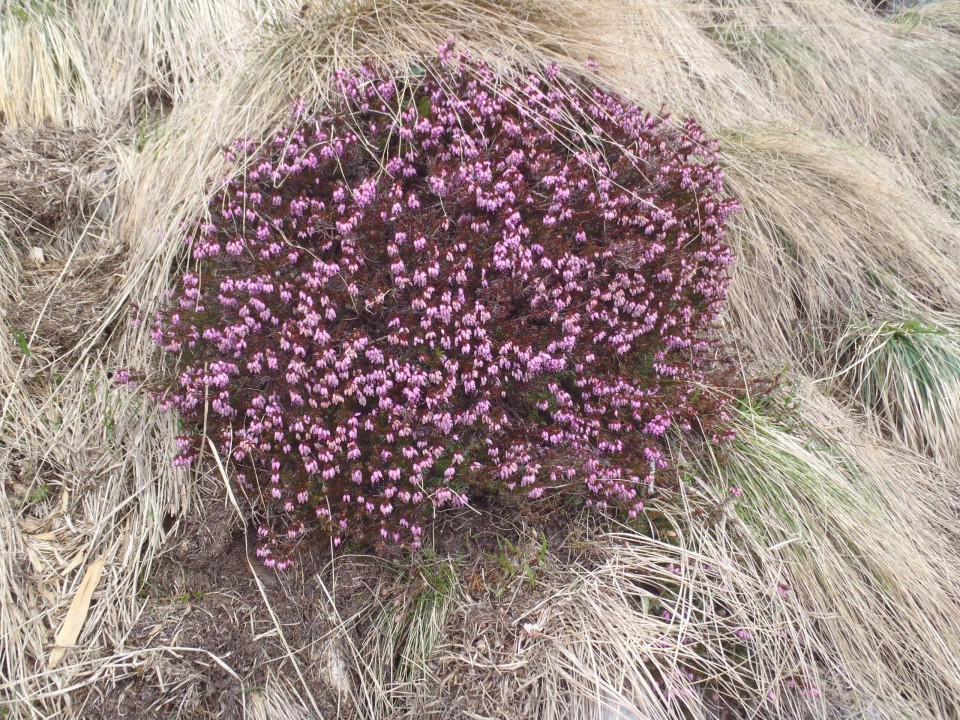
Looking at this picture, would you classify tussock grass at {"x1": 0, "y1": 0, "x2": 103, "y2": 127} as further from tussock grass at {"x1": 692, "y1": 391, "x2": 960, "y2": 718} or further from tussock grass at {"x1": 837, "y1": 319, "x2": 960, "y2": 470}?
tussock grass at {"x1": 837, "y1": 319, "x2": 960, "y2": 470}

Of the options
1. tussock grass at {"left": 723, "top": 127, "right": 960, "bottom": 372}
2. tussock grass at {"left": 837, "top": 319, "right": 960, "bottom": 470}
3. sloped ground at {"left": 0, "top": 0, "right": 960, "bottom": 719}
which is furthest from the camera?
tussock grass at {"left": 723, "top": 127, "right": 960, "bottom": 372}

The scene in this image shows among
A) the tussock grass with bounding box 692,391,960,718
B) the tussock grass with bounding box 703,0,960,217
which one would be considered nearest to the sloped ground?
the tussock grass with bounding box 692,391,960,718

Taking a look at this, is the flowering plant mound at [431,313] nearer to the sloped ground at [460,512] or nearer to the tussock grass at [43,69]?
the sloped ground at [460,512]

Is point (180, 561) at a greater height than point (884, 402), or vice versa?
point (884, 402)

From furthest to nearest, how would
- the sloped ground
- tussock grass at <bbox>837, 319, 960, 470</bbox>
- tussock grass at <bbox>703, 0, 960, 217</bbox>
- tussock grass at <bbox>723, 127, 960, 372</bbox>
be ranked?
tussock grass at <bbox>703, 0, 960, 217</bbox>
tussock grass at <bbox>723, 127, 960, 372</bbox>
tussock grass at <bbox>837, 319, 960, 470</bbox>
the sloped ground

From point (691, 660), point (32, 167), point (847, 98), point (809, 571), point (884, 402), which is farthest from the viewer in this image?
point (847, 98)

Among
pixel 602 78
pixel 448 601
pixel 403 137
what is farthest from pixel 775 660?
pixel 602 78

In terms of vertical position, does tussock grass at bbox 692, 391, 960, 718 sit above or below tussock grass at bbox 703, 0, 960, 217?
below

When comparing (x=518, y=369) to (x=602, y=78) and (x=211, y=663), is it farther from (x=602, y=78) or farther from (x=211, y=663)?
(x=602, y=78)
